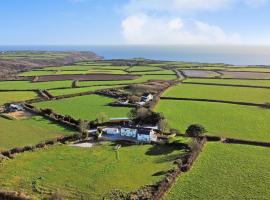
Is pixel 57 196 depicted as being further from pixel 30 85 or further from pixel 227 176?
pixel 30 85

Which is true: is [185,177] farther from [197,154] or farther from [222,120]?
[222,120]

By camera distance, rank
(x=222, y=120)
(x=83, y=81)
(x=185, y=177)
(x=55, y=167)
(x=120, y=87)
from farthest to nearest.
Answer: (x=83, y=81) < (x=120, y=87) < (x=222, y=120) < (x=55, y=167) < (x=185, y=177)

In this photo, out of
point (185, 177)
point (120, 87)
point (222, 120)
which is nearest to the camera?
point (185, 177)

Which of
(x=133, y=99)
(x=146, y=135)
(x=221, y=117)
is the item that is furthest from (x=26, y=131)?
(x=221, y=117)

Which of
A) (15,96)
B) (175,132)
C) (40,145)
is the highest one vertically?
(175,132)

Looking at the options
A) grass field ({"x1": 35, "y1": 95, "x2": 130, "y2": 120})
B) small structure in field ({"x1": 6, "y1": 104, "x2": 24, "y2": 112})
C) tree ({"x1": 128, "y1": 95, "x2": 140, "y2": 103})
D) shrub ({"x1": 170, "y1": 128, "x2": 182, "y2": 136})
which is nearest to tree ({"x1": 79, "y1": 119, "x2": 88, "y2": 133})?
grass field ({"x1": 35, "y1": 95, "x2": 130, "y2": 120})

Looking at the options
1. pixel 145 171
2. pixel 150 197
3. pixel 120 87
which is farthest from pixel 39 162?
pixel 120 87

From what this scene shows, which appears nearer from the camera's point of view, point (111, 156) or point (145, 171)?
point (145, 171)
